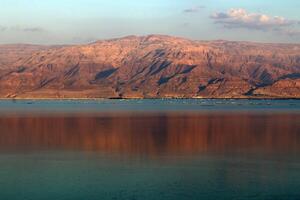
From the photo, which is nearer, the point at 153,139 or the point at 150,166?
the point at 150,166

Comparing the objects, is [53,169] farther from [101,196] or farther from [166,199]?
[166,199]

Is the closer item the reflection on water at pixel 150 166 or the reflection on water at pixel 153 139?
the reflection on water at pixel 150 166

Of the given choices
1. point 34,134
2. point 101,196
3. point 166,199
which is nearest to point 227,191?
point 166,199

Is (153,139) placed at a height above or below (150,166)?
below

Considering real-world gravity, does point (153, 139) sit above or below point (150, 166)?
below

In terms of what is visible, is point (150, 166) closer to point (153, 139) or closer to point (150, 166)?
point (150, 166)

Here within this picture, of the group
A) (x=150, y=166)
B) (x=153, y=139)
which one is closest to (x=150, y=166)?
(x=150, y=166)

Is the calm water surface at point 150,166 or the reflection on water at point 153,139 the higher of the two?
the calm water surface at point 150,166

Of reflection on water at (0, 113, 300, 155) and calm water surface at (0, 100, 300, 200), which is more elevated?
calm water surface at (0, 100, 300, 200)
